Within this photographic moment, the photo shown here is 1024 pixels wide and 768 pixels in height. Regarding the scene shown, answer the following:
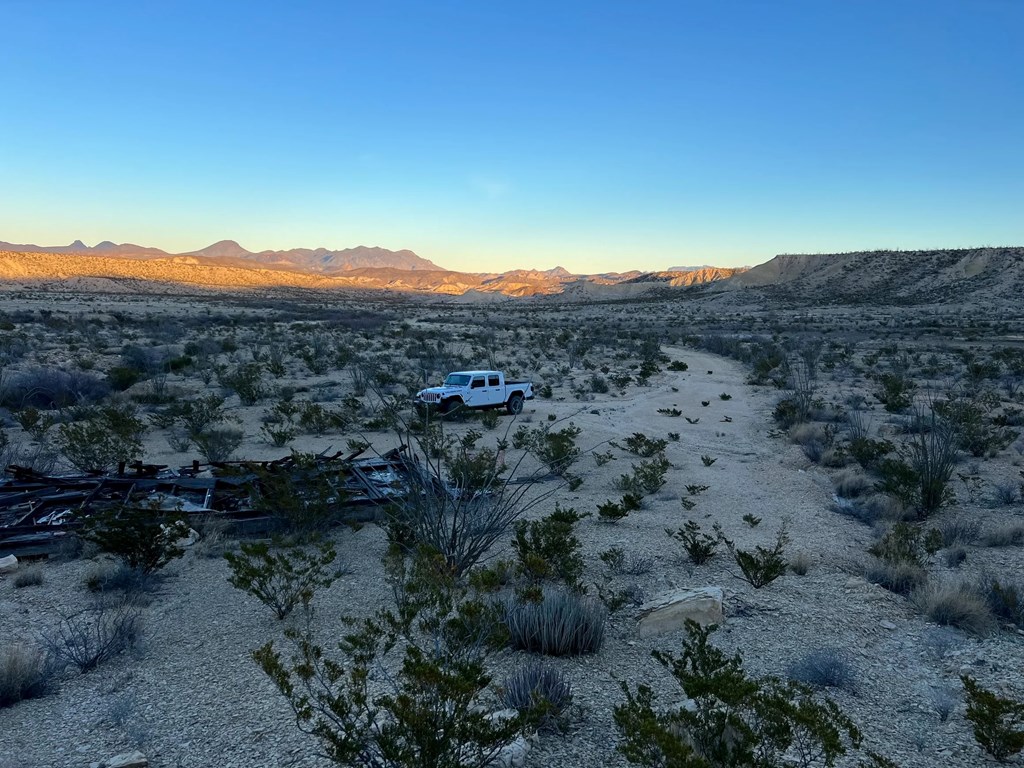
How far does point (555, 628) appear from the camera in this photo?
5.57m

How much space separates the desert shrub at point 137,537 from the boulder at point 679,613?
528 cm

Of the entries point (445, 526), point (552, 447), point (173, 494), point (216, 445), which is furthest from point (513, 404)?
point (445, 526)

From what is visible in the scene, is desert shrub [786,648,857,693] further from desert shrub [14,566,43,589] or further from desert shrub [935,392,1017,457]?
desert shrub [935,392,1017,457]

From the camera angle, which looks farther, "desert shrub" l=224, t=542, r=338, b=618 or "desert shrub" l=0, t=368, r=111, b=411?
"desert shrub" l=0, t=368, r=111, b=411

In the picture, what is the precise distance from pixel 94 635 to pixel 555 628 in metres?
4.16

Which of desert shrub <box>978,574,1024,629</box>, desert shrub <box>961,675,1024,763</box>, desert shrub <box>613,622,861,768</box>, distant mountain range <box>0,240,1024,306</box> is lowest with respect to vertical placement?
desert shrub <box>978,574,1024,629</box>

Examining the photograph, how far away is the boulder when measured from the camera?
19.8 feet

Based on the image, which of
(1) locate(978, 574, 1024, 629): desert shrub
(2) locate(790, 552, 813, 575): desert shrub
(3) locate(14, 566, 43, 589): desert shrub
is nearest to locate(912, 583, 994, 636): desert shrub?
(1) locate(978, 574, 1024, 629): desert shrub

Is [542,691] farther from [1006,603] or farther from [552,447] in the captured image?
[552,447]

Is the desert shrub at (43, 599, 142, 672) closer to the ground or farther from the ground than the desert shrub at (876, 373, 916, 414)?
closer to the ground

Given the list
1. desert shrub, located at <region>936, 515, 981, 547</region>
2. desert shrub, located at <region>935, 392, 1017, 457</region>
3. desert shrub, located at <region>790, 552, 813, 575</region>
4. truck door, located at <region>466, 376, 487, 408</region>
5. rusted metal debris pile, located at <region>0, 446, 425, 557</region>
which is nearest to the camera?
desert shrub, located at <region>790, 552, 813, 575</region>

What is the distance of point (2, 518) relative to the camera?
28.0 ft

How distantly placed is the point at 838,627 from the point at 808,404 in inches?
503

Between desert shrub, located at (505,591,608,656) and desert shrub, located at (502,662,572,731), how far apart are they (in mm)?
750
